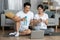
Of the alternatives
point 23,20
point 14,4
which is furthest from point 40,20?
point 14,4

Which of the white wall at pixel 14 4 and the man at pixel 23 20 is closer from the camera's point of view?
the man at pixel 23 20

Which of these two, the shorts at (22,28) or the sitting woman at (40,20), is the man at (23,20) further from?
the sitting woman at (40,20)

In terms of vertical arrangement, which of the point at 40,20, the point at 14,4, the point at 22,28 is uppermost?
the point at 14,4

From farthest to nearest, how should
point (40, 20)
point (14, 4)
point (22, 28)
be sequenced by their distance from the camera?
point (14, 4) → point (22, 28) → point (40, 20)

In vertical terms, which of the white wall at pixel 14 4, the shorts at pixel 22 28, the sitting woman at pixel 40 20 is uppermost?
the white wall at pixel 14 4

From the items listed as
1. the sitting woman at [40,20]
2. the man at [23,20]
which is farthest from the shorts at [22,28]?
the sitting woman at [40,20]

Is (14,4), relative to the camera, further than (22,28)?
Yes

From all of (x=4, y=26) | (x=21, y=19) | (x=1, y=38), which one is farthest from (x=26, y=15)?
(x=4, y=26)

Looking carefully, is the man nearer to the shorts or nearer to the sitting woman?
the shorts

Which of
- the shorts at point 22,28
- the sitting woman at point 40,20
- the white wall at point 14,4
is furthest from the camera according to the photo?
the white wall at point 14,4

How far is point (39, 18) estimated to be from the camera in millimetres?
4957

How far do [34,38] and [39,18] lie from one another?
0.58m

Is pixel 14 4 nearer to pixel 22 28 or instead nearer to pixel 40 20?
pixel 22 28

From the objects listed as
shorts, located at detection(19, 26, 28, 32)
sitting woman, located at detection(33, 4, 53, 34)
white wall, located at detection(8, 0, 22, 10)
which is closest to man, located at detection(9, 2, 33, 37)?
shorts, located at detection(19, 26, 28, 32)
